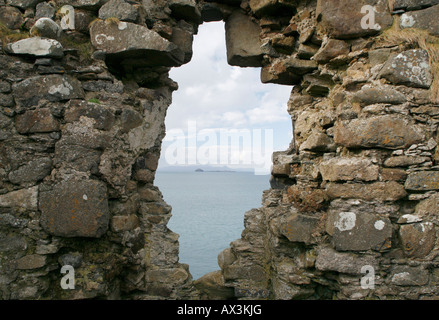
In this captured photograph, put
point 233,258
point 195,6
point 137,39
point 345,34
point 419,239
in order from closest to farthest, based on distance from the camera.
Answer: point 419,239, point 345,34, point 137,39, point 195,6, point 233,258

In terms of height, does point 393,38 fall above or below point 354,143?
above

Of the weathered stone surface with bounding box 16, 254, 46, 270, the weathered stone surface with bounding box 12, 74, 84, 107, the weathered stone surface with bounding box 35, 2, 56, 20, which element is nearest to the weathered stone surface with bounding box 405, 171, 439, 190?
the weathered stone surface with bounding box 12, 74, 84, 107

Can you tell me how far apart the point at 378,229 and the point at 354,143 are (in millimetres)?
723

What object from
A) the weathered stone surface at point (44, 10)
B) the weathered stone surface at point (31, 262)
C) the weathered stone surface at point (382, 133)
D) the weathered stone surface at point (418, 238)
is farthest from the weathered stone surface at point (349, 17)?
the weathered stone surface at point (31, 262)

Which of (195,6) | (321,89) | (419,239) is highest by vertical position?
(195,6)

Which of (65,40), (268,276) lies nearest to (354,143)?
(268,276)

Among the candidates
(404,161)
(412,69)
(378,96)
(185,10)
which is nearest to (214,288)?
(404,161)

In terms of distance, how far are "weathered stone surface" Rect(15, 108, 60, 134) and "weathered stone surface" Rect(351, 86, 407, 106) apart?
269 centimetres

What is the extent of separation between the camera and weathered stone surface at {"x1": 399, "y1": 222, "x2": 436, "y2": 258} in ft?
9.00

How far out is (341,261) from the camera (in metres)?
2.87

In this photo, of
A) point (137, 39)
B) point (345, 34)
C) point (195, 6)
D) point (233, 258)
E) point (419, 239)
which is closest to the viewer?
point (419, 239)

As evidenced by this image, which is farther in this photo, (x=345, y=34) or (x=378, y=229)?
(x=345, y=34)

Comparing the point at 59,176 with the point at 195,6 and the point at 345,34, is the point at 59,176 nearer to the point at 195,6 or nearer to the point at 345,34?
the point at 195,6
